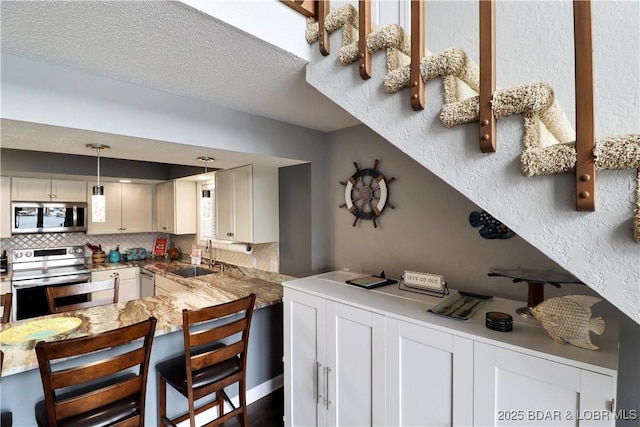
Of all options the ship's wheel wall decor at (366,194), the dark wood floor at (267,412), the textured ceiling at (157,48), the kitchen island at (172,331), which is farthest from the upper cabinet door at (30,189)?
the ship's wheel wall decor at (366,194)

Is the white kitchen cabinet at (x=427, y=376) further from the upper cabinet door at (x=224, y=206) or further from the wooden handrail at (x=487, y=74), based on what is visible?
the upper cabinet door at (x=224, y=206)

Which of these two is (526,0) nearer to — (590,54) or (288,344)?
(590,54)

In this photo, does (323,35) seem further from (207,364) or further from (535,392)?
(207,364)

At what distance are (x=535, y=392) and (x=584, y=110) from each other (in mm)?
1031

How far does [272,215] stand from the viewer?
3.15 m

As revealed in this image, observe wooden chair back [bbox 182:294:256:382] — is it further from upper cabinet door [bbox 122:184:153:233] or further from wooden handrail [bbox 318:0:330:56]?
upper cabinet door [bbox 122:184:153:233]

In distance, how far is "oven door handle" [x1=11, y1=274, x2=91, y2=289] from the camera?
348cm

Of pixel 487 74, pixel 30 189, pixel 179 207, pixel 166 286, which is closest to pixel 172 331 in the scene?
pixel 166 286

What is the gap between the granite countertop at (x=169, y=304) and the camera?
1.64 metres

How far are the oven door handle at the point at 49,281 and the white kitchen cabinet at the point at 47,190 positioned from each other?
100 cm

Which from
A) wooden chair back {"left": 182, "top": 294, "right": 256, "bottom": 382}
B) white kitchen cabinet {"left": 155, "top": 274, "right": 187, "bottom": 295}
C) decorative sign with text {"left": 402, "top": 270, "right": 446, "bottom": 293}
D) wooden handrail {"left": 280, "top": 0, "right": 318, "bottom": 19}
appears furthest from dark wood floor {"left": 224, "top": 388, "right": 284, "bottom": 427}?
wooden handrail {"left": 280, "top": 0, "right": 318, "bottom": 19}

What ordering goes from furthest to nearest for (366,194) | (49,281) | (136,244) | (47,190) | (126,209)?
(136,244) → (126,209) → (47,190) → (49,281) → (366,194)

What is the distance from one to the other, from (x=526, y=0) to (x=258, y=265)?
3191 millimetres

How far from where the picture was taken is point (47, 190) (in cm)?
382
